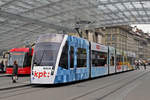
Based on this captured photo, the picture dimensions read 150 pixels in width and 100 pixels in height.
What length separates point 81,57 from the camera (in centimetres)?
1761

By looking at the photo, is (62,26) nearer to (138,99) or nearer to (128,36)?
(138,99)

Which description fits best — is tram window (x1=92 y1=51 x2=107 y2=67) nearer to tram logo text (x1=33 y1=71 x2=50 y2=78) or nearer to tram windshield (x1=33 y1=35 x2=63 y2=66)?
tram windshield (x1=33 y1=35 x2=63 y2=66)

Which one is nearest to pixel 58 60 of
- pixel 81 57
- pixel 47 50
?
pixel 47 50

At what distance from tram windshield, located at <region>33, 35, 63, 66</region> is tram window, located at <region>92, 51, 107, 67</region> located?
5942 millimetres

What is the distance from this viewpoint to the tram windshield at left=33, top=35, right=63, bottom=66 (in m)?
14.4

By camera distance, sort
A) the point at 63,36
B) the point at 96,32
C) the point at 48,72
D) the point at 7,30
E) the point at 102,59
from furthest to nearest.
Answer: the point at 96,32
the point at 7,30
the point at 102,59
the point at 63,36
the point at 48,72

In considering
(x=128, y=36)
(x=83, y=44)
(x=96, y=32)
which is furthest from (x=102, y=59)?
(x=128, y=36)

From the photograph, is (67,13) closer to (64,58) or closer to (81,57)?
(81,57)

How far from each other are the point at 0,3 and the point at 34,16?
899cm

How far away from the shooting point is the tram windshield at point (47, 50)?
14430 mm

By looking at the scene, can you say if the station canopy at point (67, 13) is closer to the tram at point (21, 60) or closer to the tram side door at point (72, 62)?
the tram at point (21, 60)

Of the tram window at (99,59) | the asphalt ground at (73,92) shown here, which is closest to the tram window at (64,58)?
the asphalt ground at (73,92)

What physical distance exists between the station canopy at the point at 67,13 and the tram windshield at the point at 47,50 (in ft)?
64.9

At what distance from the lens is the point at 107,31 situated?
325 feet
